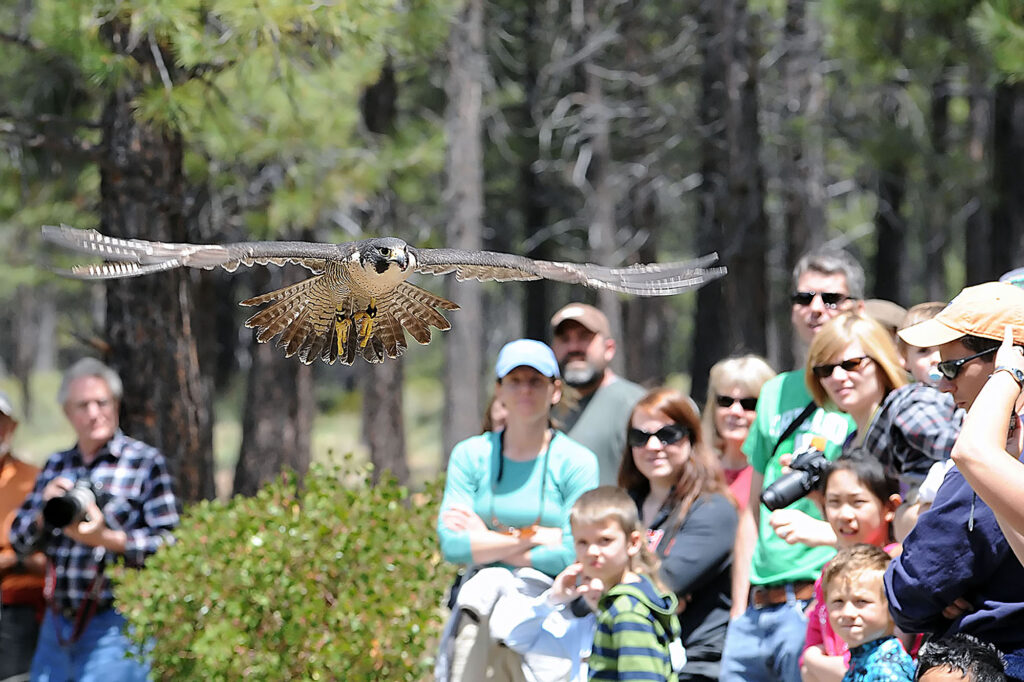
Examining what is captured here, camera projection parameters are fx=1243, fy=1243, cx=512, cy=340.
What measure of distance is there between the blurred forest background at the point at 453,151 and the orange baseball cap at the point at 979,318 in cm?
355

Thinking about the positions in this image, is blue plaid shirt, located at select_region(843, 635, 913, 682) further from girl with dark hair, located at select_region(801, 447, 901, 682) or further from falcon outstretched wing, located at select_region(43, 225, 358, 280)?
falcon outstretched wing, located at select_region(43, 225, 358, 280)

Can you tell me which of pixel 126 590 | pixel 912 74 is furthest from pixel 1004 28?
pixel 912 74

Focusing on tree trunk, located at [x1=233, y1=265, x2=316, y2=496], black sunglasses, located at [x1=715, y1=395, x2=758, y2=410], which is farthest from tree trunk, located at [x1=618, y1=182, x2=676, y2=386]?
black sunglasses, located at [x1=715, y1=395, x2=758, y2=410]

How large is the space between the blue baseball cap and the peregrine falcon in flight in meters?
0.29

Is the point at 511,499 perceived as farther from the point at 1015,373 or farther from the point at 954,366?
the point at 1015,373

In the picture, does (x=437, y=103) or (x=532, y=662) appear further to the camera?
(x=437, y=103)

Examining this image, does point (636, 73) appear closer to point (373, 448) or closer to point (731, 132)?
point (731, 132)

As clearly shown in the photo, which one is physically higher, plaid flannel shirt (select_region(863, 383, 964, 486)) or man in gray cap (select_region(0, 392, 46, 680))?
plaid flannel shirt (select_region(863, 383, 964, 486))

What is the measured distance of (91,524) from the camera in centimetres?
554

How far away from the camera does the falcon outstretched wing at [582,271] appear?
4.70 m

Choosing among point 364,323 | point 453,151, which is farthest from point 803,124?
point 364,323

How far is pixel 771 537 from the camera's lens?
14.9 ft

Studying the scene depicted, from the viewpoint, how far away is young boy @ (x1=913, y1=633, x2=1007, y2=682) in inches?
119

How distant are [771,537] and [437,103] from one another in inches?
630
